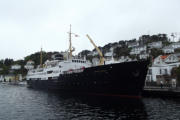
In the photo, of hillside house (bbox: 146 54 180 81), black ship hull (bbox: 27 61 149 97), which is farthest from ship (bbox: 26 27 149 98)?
hillside house (bbox: 146 54 180 81)

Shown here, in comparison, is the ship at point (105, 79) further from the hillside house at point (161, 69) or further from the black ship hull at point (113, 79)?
the hillside house at point (161, 69)

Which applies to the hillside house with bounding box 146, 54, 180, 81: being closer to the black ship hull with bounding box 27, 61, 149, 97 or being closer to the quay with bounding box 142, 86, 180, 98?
the quay with bounding box 142, 86, 180, 98

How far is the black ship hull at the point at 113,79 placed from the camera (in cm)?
2192

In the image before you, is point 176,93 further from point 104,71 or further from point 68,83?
point 68,83

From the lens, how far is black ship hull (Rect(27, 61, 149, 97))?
71.9 ft

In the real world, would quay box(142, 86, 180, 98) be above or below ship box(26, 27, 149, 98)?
below

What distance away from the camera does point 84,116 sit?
1500 cm

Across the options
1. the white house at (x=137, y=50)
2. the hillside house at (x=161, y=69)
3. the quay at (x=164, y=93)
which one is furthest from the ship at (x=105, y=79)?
the white house at (x=137, y=50)

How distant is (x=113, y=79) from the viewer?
2292cm

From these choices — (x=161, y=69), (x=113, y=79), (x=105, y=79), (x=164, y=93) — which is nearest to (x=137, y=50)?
(x=161, y=69)

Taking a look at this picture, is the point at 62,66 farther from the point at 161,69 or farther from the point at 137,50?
the point at 137,50

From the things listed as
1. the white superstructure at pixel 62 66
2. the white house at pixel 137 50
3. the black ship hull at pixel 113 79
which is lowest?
the black ship hull at pixel 113 79

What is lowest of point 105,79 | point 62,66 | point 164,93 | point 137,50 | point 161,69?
point 164,93

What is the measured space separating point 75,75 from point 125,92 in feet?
31.5
